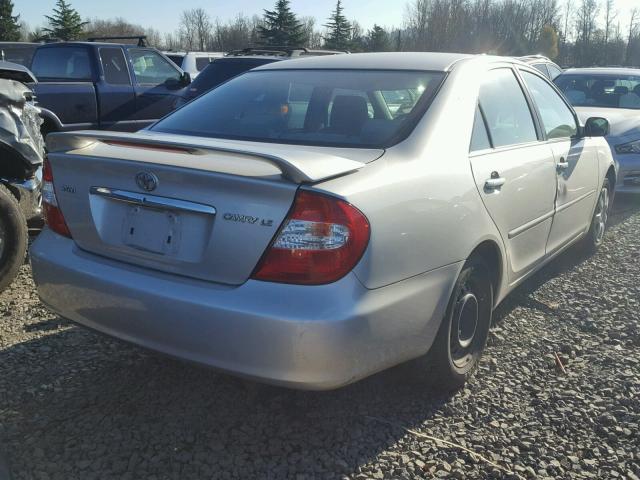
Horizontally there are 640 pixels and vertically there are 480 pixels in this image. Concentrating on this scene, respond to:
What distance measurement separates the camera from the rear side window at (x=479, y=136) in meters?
3.07

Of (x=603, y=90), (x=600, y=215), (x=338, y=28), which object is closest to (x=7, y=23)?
Result: (x=338, y=28)

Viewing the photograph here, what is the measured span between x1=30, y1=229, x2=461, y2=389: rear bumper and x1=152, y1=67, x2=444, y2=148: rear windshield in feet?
2.50

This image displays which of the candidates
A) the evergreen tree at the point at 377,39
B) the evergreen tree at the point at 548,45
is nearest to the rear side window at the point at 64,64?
the evergreen tree at the point at 377,39

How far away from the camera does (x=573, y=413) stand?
116 inches

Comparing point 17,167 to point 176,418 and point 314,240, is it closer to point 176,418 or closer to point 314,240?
point 176,418

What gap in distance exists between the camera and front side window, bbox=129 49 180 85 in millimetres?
9711

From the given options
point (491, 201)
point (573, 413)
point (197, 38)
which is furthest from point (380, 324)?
point (197, 38)

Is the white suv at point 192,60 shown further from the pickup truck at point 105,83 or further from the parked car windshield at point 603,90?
the parked car windshield at point 603,90

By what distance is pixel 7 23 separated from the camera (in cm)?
4066

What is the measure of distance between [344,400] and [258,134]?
1.33 m

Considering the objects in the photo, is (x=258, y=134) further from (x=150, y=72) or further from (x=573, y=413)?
(x=150, y=72)

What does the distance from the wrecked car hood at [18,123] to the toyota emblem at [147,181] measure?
248cm

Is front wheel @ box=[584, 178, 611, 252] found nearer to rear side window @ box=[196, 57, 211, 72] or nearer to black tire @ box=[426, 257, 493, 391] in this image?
black tire @ box=[426, 257, 493, 391]

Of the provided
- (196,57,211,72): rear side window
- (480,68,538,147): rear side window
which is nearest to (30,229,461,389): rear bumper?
(480,68,538,147): rear side window
